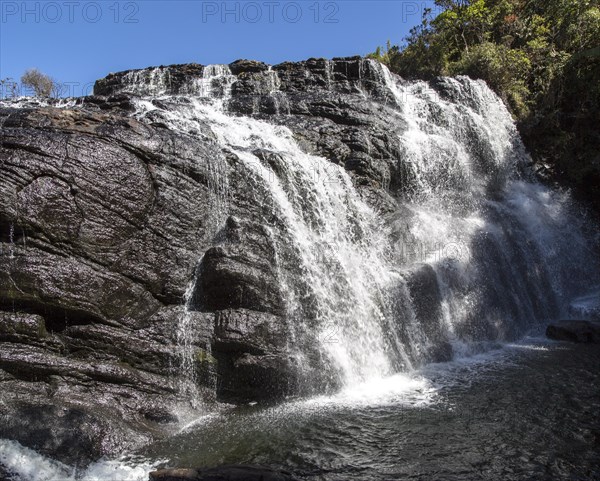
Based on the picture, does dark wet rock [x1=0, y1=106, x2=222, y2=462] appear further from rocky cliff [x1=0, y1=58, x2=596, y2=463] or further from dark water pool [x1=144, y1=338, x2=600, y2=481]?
dark water pool [x1=144, y1=338, x2=600, y2=481]

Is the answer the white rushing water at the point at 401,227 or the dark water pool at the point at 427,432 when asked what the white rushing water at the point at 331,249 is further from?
the dark water pool at the point at 427,432

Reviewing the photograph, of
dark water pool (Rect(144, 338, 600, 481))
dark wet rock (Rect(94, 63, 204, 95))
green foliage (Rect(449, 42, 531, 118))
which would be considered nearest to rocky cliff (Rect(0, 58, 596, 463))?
dark water pool (Rect(144, 338, 600, 481))

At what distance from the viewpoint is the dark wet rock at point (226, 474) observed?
5215mm

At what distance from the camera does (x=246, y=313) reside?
8.82 metres

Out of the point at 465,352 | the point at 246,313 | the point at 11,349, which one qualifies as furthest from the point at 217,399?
the point at 465,352

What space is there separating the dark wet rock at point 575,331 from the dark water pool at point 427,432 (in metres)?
2.47

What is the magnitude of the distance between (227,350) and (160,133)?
4937 mm

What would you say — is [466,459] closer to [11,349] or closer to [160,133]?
[11,349]

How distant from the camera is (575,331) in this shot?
1162 cm

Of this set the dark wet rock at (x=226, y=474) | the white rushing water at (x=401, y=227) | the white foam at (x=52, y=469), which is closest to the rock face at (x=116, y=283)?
the white foam at (x=52, y=469)

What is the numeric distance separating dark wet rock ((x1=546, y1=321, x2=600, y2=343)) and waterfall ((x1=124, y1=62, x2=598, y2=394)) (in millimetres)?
868

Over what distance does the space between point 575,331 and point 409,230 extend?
4747 mm

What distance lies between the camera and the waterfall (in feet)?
32.4

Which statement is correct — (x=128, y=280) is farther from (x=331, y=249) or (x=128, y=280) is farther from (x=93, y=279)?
(x=331, y=249)
